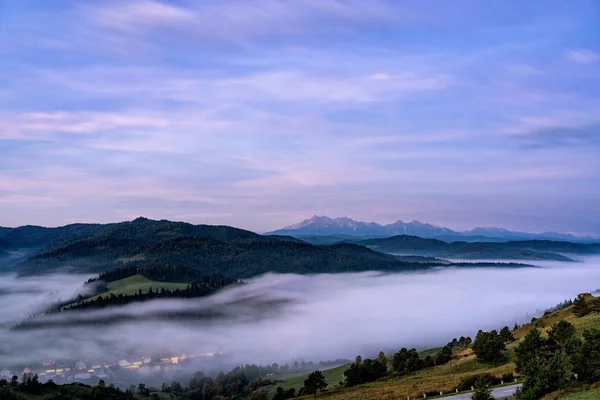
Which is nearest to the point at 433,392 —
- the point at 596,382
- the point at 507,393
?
the point at 507,393

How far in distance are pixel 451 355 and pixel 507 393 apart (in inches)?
3280

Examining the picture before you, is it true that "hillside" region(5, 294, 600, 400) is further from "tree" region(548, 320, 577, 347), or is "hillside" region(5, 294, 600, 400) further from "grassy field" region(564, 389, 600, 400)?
"tree" region(548, 320, 577, 347)

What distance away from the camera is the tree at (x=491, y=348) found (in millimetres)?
116750

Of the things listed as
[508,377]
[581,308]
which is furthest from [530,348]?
[581,308]

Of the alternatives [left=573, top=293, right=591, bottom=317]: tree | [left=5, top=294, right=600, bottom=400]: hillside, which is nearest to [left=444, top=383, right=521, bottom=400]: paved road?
[left=5, top=294, right=600, bottom=400]: hillside

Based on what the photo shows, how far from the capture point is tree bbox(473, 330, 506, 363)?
116750 millimetres

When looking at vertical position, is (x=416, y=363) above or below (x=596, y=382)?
below

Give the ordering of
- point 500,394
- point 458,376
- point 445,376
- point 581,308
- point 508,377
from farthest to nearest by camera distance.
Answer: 1. point 581,308
2. point 445,376
3. point 458,376
4. point 508,377
5. point 500,394

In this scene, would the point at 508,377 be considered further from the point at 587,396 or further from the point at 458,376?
the point at 587,396

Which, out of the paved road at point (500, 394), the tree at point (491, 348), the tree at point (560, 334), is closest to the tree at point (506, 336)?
the tree at point (491, 348)

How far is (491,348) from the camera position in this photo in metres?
117

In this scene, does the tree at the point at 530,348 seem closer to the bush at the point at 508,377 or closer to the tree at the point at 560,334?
the tree at the point at 560,334

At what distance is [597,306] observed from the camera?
13262 cm

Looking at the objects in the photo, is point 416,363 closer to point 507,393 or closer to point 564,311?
point 564,311
